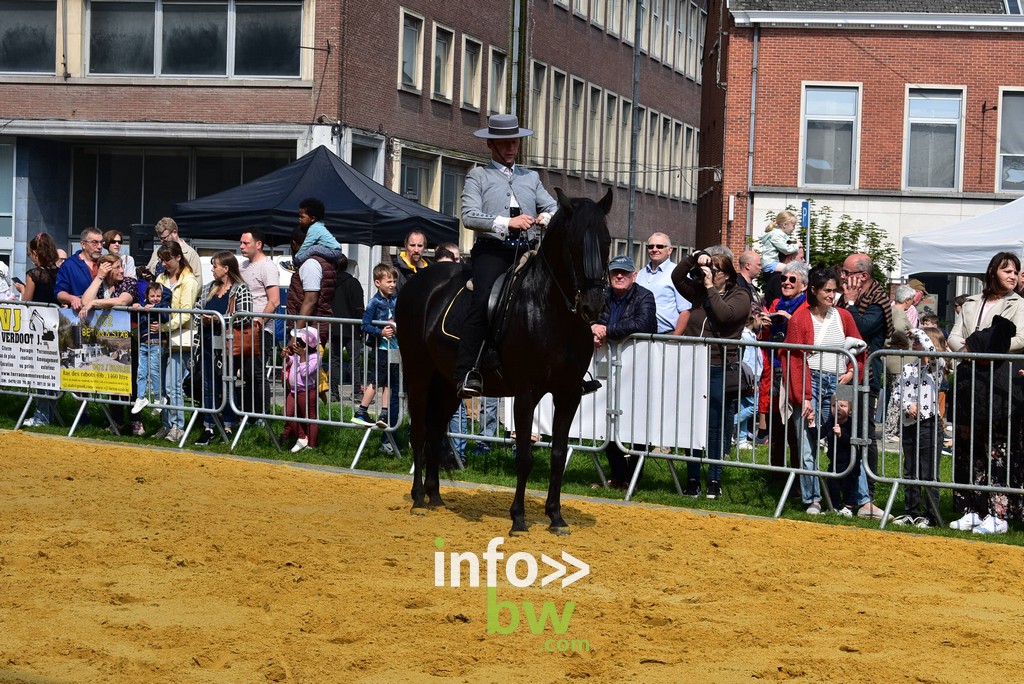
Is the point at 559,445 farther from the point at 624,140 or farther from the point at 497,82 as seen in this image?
the point at 624,140

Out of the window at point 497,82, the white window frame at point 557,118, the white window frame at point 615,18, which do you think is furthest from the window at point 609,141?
the window at point 497,82

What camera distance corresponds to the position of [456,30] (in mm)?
40406

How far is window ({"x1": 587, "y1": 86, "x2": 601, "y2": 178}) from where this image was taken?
5434 centimetres

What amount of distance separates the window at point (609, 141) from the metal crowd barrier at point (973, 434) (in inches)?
1788

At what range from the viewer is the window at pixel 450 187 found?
132 ft

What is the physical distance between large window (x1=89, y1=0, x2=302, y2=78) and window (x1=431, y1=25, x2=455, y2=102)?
5970mm

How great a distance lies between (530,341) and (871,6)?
26.8 m

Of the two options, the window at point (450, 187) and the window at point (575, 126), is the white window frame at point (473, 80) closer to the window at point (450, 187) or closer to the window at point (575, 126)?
the window at point (450, 187)

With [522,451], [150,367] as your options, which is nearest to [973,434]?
[522,451]

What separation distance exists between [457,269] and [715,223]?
1277 inches

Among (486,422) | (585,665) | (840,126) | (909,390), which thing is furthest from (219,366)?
(840,126)

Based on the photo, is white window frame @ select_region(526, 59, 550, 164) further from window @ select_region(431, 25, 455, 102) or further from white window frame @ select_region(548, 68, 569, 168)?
window @ select_region(431, 25, 455, 102)

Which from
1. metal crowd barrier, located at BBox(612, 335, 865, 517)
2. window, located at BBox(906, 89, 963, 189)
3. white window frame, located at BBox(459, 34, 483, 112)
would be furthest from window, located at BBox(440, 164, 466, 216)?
metal crowd barrier, located at BBox(612, 335, 865, 517)

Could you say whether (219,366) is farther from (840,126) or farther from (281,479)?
(840,126)
